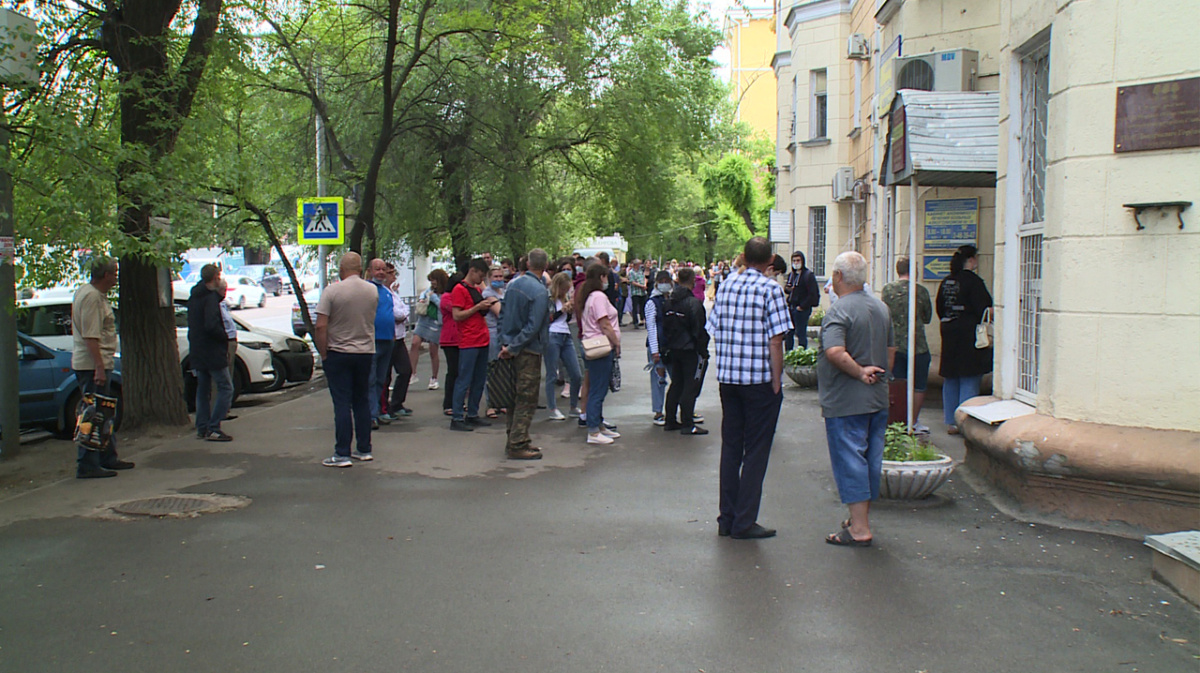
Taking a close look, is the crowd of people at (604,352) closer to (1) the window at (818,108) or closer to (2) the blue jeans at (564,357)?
(2) the blue jeans at (564,357)

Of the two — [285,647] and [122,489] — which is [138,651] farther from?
[122,489]

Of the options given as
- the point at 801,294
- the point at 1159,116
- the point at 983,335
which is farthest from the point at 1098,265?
the point at 801,294

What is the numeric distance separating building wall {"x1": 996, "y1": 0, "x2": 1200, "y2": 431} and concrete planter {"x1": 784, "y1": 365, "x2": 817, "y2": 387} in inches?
252

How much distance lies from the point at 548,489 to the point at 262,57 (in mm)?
9129

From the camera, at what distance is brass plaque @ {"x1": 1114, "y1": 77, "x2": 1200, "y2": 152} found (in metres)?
6.10

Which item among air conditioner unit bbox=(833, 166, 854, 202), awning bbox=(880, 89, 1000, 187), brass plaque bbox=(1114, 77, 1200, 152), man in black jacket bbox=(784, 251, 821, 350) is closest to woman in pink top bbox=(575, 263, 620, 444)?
awning bbox=(880, 89, 1000, 187)

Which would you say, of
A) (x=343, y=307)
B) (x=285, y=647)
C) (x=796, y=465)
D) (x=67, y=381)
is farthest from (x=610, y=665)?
(x=67, y=381)

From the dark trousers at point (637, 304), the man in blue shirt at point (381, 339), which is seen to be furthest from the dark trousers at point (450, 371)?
the dark trousers at point (637, 304)

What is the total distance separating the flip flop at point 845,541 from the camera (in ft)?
20.2

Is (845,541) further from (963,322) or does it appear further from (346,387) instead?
(346,387)

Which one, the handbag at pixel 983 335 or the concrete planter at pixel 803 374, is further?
the concrete planter at pixel 803 374

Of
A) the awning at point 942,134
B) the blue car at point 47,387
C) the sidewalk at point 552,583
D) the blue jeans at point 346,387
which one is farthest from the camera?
the blue car at point 47,387

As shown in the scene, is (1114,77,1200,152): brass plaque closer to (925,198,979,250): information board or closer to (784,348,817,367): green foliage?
(925,198,979,250): information board

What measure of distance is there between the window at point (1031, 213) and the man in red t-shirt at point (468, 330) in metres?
5.54
